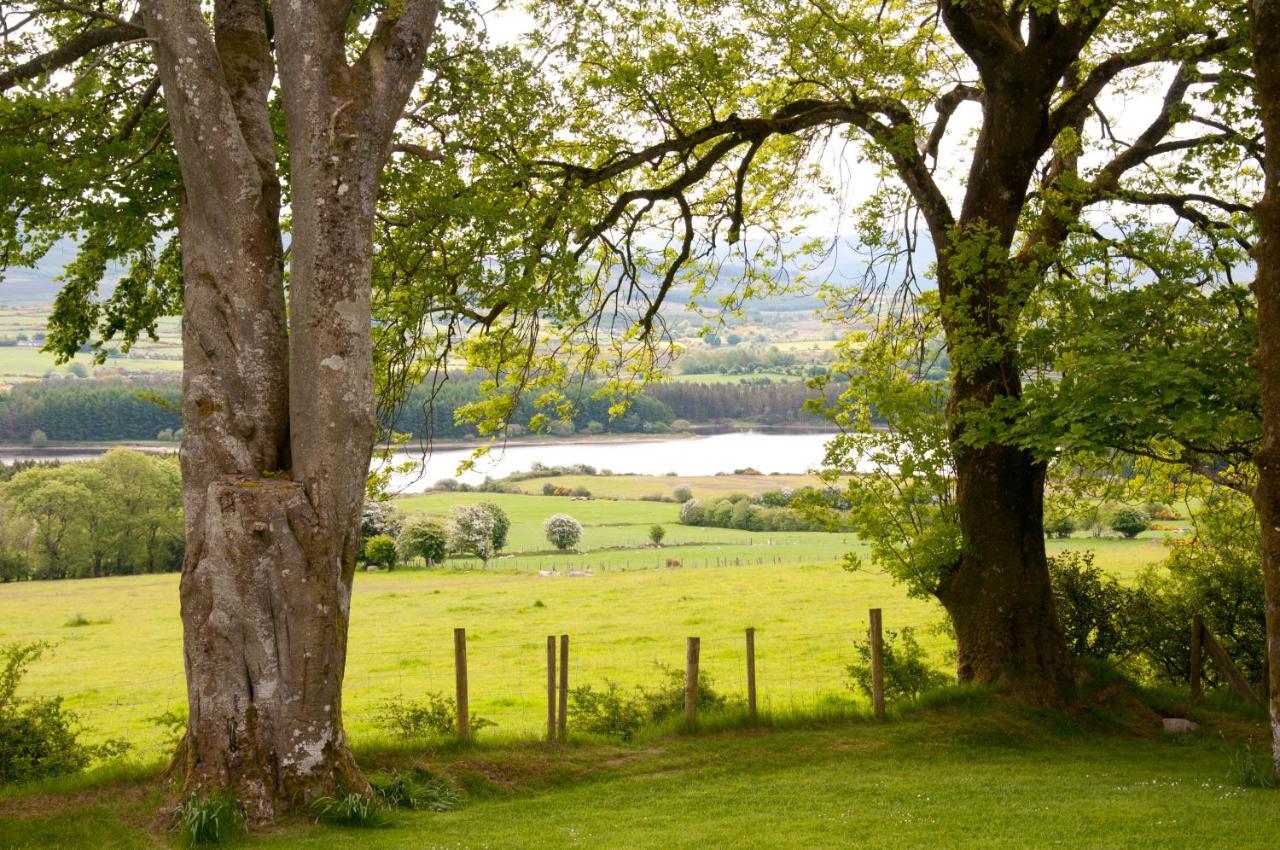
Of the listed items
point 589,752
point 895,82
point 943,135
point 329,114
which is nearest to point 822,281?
point 943,135

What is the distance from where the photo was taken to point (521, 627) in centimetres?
3161

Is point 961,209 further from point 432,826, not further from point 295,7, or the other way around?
point 432,826

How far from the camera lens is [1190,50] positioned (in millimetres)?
12602

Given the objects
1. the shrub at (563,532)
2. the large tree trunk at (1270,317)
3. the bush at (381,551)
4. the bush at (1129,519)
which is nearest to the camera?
the large tree trunk at (1270,317)

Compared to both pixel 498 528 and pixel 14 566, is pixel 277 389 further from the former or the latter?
pixel 498 528

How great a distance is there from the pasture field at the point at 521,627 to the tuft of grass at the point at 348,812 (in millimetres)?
3798

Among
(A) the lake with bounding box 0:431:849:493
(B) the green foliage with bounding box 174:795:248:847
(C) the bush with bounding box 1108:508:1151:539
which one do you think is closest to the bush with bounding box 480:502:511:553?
(A) the lake with bounding box 0:431:849:493

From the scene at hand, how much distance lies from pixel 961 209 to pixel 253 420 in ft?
32.6

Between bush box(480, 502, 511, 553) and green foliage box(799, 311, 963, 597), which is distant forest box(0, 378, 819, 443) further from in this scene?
green foliage box(799, 311, 963, 597)

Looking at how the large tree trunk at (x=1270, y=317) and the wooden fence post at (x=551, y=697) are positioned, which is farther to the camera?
the wooden fence post at (x=551, y=697)

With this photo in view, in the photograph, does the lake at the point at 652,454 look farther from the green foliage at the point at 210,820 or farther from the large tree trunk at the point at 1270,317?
the large tree trunk at the point at 1270,317

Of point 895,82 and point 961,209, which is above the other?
point 895,82

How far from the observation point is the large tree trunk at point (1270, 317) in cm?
953

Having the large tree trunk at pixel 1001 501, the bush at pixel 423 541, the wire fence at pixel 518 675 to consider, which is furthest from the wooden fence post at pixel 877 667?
the bush at pixel 423 541
